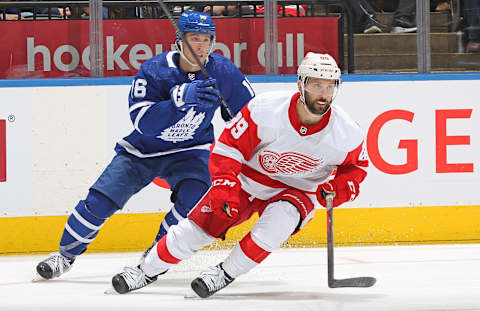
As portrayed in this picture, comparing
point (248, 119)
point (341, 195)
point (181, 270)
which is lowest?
point (181, 270)

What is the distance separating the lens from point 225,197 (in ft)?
9.92

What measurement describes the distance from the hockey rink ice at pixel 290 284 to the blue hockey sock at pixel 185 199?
266 millimetres

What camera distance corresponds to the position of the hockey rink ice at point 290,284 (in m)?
3.09

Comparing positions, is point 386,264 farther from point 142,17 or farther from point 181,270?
point 142,17

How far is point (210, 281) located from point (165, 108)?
783mm

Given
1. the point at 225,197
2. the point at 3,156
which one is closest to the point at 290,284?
the point at 225,197

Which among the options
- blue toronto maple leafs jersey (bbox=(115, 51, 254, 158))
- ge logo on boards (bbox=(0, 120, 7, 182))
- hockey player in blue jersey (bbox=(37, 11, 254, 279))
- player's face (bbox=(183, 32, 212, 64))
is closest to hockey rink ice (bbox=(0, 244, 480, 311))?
hockey player in blue jersey (bbox=(37, 11, 254, 279))

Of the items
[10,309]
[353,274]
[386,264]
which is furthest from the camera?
[386,264]

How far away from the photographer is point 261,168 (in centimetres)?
327

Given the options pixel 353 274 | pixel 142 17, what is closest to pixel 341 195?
pixel 353 274

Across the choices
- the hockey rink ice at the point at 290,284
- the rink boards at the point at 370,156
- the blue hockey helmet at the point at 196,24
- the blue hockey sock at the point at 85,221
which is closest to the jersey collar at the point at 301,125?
the hockey rink ice at the point at 290,284

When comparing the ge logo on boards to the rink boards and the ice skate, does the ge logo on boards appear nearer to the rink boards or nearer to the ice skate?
the rink boards

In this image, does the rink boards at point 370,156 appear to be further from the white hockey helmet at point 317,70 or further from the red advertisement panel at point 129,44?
the white hockey helmet at point 317,70

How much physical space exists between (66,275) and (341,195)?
1526 mm
